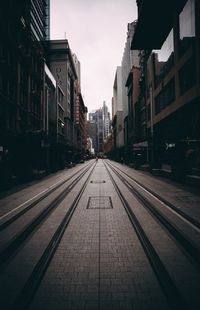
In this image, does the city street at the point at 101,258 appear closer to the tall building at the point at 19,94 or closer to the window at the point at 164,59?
the tall building at the point at 19,94

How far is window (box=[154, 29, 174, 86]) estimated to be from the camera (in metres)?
29.2

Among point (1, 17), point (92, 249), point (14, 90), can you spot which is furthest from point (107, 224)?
point (1, 17)

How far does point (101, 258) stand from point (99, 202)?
21.5 ft

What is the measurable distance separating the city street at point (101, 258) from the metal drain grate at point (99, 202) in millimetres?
803

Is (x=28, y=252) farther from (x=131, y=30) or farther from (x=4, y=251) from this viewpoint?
(x=131, y=30)

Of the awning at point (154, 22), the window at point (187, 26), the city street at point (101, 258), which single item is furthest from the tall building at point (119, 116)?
the city street at point (101, 258)

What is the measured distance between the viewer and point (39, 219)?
9.12 meters

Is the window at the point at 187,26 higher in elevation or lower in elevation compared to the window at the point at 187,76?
higher

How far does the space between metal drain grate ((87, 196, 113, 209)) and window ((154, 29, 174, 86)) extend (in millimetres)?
22963

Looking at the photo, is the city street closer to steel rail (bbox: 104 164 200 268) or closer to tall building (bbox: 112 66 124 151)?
steel rail (bbox: 104 164 200 268)

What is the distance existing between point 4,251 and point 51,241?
136 cm

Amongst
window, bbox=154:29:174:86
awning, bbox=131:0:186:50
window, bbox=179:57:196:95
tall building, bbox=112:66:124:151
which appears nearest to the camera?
window, bbox=179:57:196:95

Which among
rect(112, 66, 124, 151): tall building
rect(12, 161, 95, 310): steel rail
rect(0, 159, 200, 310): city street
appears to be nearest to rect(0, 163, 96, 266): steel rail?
rect(0, 159, 200, 310): city street

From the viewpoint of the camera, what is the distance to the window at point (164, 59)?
29236mm
